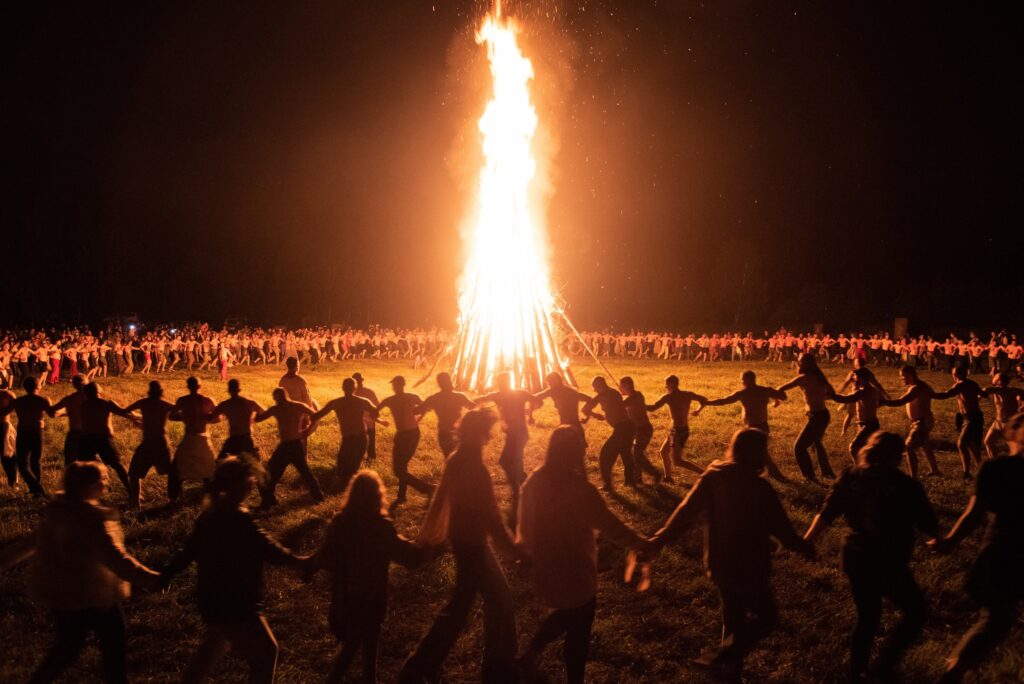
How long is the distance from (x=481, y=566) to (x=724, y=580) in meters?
1.75

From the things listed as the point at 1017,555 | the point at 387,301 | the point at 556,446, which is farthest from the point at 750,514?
the point at 387,301

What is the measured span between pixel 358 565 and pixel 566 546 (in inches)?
55.8

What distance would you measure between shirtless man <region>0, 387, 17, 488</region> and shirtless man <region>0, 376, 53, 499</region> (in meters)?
0.07

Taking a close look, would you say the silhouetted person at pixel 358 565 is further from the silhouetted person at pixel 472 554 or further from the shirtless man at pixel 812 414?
the shirtless man at pixel 812 414

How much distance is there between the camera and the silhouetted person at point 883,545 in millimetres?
5148

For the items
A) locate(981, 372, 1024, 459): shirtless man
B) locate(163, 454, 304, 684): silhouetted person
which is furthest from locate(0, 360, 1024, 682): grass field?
locate(163, 454, 304, 684): silhouetted person

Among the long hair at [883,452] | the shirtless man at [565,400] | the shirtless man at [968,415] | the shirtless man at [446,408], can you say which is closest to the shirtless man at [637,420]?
the shirtless man at [565,400]

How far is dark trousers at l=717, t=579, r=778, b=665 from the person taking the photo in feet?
16.8

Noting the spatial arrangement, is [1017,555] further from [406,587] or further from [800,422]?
[800,422]

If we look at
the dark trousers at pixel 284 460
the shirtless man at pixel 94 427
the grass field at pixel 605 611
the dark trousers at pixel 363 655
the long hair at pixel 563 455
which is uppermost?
the long hair at pixel 563 455

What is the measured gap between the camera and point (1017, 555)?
5.03 m

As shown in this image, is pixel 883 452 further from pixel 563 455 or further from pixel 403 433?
pixel 403 433

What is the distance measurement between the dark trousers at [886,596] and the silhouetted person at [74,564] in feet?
15.9

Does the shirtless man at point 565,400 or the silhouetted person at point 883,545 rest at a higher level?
the shirtless man at point 565,400
